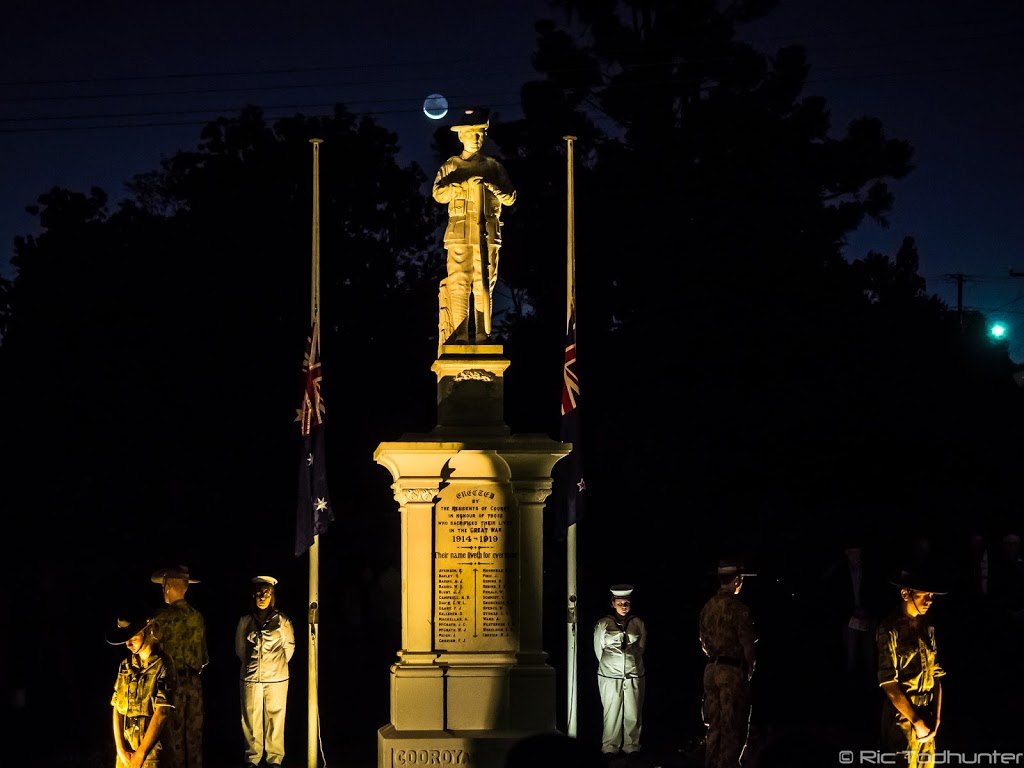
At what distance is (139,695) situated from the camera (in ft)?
37.2

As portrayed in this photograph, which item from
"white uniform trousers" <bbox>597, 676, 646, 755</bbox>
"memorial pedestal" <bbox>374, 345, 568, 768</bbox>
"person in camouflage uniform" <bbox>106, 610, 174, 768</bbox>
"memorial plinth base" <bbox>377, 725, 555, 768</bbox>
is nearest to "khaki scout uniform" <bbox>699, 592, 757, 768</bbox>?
"memorial pedestal" <bbox>374, 345, 568, 768</bbox>

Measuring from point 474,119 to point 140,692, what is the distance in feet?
20.9

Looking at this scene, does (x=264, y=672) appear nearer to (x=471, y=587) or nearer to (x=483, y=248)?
(x=471, y=587)

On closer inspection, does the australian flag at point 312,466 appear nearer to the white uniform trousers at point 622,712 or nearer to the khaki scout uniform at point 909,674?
the white uniform trousers at point 622,712

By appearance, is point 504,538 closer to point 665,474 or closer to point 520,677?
point 520,677

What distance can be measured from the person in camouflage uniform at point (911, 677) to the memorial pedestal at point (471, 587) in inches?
157

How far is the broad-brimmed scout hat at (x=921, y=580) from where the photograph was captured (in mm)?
11266

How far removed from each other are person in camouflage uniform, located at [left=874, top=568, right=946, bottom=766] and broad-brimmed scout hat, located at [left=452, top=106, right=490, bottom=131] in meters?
6.15

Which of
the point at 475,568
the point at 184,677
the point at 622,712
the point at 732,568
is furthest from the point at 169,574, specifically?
the point at 622,712

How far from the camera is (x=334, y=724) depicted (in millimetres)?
19188

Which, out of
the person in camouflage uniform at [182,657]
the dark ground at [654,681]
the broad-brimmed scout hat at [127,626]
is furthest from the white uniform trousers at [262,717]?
the broad-brimmed scout hat at [127,626]

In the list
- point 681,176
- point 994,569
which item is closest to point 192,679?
point 994,569

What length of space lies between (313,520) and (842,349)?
58.2 feet

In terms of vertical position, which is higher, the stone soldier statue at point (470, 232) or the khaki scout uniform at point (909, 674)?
the stone soldier statue at point (470, 232)
